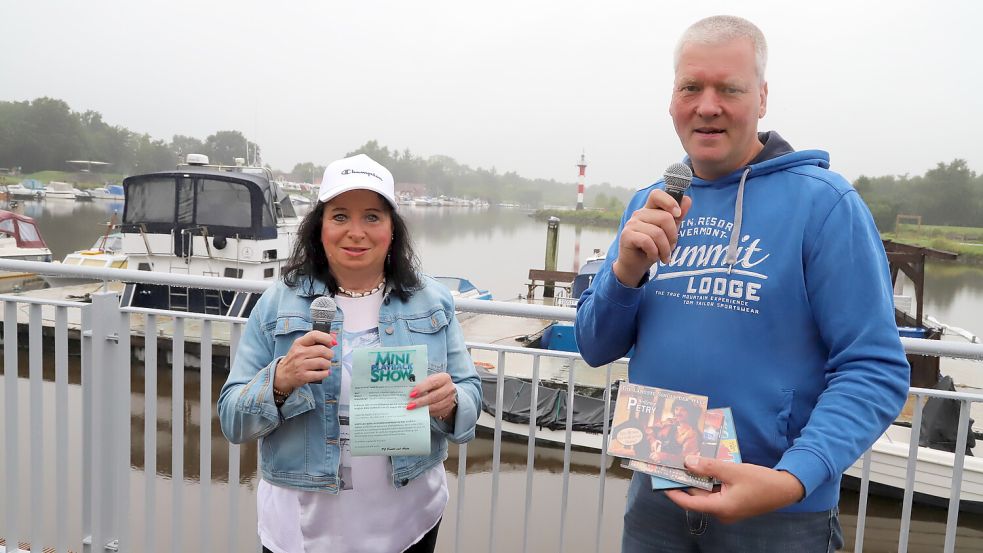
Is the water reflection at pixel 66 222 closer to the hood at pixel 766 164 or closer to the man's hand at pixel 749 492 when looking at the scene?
the hood at pixel 766 164

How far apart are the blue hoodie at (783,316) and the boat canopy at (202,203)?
12431mm

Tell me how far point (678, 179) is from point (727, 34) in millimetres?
284

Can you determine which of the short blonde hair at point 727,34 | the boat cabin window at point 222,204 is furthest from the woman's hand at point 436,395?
the boat cabin window at point 222,204

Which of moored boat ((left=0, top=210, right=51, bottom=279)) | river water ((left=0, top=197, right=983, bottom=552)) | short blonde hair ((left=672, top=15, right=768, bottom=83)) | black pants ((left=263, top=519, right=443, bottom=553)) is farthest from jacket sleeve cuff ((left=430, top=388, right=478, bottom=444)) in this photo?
moored boat ((left=0, top=210, right=51, bottom=279))

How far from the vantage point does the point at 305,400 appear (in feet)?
A: 5.17

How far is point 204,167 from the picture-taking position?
1420 centimetres

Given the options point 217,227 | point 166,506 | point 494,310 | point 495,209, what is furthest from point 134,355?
point 495,209

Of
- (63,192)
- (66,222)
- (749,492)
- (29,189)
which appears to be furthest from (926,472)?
(63,192)

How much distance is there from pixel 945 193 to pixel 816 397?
56.5 m

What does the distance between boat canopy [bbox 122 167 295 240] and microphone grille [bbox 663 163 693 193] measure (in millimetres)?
12438

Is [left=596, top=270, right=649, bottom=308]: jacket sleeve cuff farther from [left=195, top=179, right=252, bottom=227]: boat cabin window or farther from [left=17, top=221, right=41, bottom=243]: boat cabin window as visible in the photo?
[left=17, top=221, right=41, bottom=243]: boat cabin window

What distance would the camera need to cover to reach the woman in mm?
1611

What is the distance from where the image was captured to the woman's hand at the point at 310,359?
55.9 inches

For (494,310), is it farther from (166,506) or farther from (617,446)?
(166,506)
